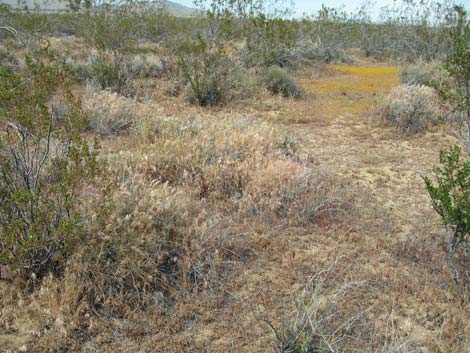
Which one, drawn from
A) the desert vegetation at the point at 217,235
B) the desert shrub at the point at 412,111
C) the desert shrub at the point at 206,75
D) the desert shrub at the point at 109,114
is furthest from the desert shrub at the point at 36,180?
the desert shrub at the point at 412,111

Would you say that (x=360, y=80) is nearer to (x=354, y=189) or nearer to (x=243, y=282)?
(x=354, y=189)

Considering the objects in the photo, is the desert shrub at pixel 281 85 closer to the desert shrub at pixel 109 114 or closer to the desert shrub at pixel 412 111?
the desert shrub at pixel 412 111

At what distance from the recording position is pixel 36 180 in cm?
317

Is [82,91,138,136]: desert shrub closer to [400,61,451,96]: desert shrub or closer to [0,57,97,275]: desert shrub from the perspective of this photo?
[0,57,97,275]: desert shrub

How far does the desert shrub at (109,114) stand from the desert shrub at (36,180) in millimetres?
3441

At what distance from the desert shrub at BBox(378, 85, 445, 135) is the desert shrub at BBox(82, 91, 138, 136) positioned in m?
4.87

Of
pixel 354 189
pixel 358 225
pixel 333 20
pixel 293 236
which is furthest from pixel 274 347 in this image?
pixel 333 20

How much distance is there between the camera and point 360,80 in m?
13.3

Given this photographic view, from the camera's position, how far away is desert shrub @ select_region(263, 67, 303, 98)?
10305mm

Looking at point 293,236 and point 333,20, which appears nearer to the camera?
point 293,236

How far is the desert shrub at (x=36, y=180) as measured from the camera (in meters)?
2.88

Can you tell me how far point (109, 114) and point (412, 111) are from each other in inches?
216

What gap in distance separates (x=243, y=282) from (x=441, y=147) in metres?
5.23

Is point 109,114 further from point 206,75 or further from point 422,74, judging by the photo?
point 422,74
